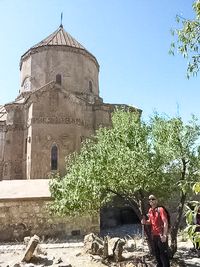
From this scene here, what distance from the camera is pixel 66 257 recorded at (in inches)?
383

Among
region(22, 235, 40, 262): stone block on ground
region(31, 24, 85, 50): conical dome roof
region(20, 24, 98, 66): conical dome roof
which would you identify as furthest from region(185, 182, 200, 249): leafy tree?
region(31, 24, 85, 50): conical dome roof

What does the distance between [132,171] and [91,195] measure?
66.8 inches

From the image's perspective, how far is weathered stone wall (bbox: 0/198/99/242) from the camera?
1444 cm

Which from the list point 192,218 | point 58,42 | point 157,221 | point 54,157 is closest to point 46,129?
point 54,157

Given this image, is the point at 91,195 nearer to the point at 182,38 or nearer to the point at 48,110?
the point at 182,38

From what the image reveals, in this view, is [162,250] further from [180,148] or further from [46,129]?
[46,129]

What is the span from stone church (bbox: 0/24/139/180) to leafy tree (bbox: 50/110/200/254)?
13.2 meters

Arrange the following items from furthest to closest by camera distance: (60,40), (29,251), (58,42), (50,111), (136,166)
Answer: (60,40) < (58,42) < (50,111) < (136,166) < (29,251)

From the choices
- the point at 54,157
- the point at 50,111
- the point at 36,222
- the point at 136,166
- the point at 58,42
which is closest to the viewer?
the point at 136,166

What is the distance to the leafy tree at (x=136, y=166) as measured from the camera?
31.3 feet

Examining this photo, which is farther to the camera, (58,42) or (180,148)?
(58,42)

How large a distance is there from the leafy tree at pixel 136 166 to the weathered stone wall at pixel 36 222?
371cm

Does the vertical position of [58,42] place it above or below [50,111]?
above

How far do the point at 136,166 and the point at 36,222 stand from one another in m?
7.14
